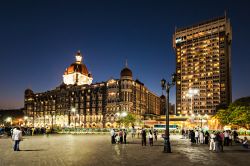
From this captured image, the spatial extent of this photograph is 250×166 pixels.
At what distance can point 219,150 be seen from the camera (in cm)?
2420

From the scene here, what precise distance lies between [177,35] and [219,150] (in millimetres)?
172133

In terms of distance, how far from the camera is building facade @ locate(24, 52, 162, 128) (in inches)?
5527

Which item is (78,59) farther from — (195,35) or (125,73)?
(195,35)

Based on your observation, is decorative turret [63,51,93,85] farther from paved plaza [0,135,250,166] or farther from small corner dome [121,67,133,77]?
paved plaza [0,135,250,166]

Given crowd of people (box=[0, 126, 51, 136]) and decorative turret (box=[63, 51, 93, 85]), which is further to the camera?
decorative turret (box=[63, 51, 93, 85])

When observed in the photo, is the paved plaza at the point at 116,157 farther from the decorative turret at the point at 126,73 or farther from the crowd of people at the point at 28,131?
the decorative turret at the point at 126,73

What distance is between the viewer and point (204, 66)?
174 m

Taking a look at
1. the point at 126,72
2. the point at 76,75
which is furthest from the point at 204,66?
the point at 76,75

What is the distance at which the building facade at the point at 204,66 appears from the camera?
547 ft

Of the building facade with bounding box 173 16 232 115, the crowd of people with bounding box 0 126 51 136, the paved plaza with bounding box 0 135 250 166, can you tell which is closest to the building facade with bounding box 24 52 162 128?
the building facade with bounding box 173 16 232 115

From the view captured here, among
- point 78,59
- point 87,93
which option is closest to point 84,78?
point 78,59

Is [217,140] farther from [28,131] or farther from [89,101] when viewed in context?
[89,101]

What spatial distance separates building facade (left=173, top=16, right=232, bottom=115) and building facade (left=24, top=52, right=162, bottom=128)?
22.8m

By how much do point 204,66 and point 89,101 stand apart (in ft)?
231
